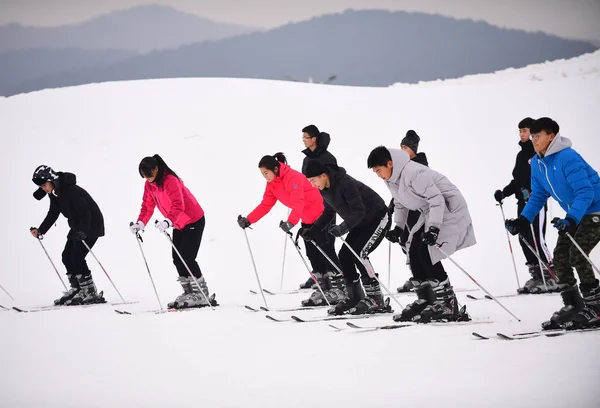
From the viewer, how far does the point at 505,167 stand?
12.5 metres

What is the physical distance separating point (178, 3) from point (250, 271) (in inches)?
546

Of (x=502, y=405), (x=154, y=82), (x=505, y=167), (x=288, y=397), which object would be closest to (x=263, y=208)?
(x=288, y=397)

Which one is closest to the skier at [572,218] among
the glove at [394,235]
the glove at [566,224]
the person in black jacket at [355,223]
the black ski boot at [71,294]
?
the glove at [566,224]

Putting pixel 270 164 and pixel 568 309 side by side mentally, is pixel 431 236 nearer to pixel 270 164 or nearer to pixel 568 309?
pixel 568 309

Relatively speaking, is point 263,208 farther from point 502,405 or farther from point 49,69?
point 49,69

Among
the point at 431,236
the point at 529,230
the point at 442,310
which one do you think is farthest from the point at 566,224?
the point at 529,230

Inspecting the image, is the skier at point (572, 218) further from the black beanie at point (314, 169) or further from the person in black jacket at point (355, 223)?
the black beanie at point (314, 169)

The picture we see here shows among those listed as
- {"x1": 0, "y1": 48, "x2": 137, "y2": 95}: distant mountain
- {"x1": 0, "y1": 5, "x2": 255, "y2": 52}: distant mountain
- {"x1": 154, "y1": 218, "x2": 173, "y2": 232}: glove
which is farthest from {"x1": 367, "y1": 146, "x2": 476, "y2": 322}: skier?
{"x1": 0, "y1": 5, "x2": 255, "y2": 52}: distant mountain

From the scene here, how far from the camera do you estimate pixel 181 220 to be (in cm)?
719

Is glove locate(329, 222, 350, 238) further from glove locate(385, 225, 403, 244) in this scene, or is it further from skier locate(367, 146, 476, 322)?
skier locate(367, 146, 476, 322)

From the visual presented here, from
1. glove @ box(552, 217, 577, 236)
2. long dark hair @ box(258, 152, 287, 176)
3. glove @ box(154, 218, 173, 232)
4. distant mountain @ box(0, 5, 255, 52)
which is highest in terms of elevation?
distant mountain @ box(0, 5, 255, 52)

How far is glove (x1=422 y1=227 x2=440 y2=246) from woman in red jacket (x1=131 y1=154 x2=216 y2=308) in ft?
9.15

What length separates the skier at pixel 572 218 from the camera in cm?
455

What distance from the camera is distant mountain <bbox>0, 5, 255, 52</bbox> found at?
2100 centimetres
